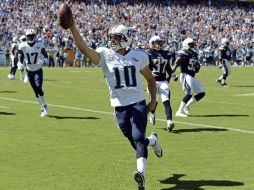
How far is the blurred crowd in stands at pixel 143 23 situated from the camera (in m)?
45.4

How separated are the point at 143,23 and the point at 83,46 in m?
45.7

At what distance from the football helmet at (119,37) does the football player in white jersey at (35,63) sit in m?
8.16

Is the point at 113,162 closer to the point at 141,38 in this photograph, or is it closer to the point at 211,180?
the point at 211,180

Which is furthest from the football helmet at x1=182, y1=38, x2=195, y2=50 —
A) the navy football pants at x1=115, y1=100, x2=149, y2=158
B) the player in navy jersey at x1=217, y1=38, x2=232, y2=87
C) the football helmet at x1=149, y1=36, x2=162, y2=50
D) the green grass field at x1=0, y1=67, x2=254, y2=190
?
the player in navy jersey at x1=217, y1=38, x2=232, y2=87

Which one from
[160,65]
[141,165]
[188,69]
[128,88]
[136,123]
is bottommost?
[141,165]

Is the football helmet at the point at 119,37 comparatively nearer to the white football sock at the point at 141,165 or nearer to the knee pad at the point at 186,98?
the white football sock at the point at 141,165

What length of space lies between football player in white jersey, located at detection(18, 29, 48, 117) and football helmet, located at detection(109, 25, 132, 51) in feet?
26.8

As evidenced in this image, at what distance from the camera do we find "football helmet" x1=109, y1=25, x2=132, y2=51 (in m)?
7.82

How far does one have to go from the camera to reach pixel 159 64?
1340 cm

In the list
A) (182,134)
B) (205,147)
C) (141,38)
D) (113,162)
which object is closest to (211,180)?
(113,162)

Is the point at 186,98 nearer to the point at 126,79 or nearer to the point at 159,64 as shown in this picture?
the point at 159,64

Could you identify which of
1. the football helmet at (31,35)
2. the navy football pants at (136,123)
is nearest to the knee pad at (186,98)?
the football helmet at (31,35)

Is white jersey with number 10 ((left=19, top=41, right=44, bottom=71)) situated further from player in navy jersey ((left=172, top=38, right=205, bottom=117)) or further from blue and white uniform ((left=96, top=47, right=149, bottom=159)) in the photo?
blue and white uniform ((left=96, top=47, right=149, bottom=159))

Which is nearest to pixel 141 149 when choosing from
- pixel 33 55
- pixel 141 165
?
pixel 141 165
